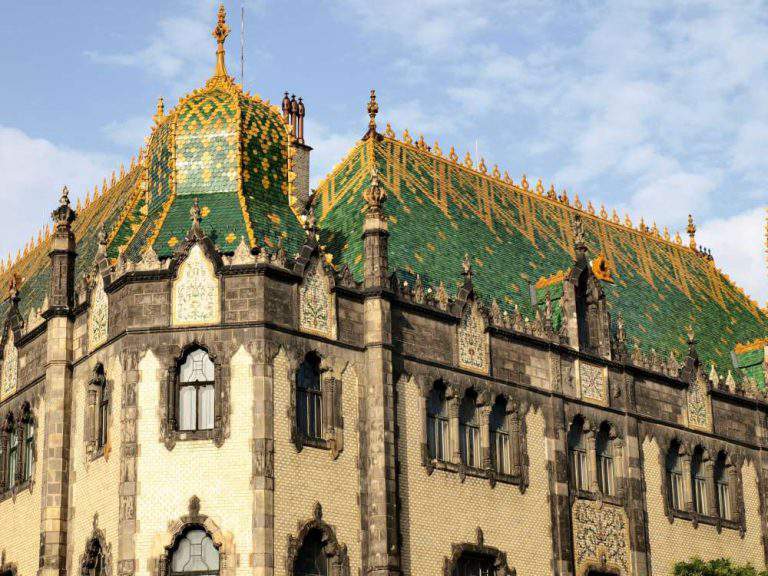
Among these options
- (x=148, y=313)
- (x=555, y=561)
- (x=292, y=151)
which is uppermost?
(x=292, y=151)

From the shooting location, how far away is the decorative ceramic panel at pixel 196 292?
4553cm

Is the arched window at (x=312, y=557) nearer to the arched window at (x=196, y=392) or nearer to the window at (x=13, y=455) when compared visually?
the arched window at (x=196, y=392)

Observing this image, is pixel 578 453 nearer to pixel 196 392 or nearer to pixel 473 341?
pixel 473 341

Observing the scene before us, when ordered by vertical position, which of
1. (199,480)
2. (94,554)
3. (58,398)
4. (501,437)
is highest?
(58,398)

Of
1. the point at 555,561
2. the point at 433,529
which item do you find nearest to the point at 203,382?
the point at 433,529

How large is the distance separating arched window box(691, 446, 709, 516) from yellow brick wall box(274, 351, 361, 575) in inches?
616

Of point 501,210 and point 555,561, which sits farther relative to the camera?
point 501,210

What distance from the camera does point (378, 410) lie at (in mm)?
46594

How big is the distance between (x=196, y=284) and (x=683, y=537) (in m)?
19.8

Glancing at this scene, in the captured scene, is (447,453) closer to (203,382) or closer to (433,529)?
(433,529)

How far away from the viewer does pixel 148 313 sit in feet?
150

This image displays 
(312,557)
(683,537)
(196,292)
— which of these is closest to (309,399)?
(196,292)

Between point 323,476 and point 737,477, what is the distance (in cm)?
1931

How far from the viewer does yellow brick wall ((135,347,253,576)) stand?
142 feet
